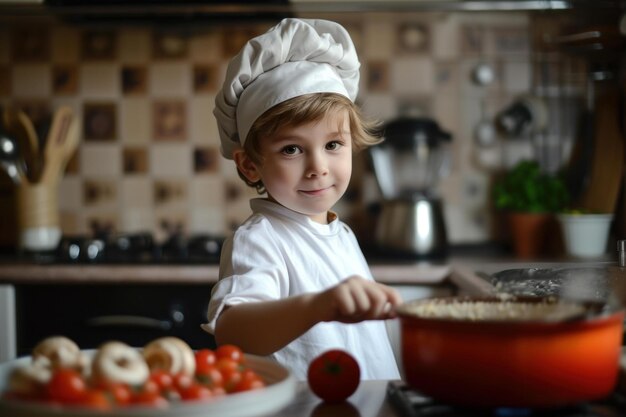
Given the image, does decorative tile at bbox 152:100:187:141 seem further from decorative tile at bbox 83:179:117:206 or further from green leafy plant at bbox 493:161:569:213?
green leafy plant at bbox 493:161:569:213

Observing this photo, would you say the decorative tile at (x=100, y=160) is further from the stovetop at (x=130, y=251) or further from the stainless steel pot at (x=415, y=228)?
the stainless steel pot at (x=415, y=228)

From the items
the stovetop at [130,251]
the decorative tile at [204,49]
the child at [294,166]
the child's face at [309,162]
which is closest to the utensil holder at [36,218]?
the stovetop at [130,251]

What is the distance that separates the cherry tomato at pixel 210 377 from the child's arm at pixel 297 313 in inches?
5.5

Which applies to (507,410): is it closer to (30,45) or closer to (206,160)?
(206,160)

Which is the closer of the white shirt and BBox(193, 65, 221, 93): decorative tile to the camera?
the white shirt

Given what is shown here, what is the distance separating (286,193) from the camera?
42.3 inches

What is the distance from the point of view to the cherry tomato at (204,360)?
68 centimetres

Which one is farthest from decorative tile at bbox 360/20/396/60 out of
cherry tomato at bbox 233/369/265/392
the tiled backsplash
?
cherry tomato at bbox 233/369/265/392

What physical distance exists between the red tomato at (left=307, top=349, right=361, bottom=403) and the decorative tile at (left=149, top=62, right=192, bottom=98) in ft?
6.15

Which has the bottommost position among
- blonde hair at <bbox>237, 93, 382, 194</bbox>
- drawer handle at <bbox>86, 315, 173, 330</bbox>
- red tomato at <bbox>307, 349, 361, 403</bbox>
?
drawer handle at <bbox>86, 315, 173, 330</bbox>

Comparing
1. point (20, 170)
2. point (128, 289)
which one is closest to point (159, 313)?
point (128, 289)

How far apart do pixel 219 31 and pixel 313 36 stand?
4.99ft

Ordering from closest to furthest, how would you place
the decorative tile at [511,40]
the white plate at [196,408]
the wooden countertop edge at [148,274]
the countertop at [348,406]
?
1. the white plate at [196,408]
2. the countertop at [348,406]
3. the wooden countertop edge at [148,274]
4. the decorative tile at [511,40]

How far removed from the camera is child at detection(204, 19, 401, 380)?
1048 millimetres
